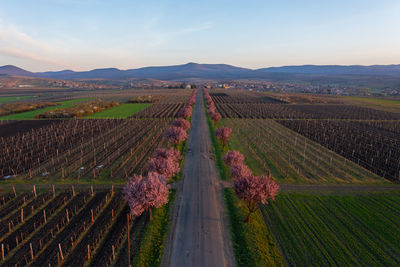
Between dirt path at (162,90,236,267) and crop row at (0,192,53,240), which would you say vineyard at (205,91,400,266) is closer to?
dirt path at (162,90,236,267)

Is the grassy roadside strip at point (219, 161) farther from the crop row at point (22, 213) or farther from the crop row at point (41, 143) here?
the crop row at point (41, 143)

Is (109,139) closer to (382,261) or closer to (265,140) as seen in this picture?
(265,140)

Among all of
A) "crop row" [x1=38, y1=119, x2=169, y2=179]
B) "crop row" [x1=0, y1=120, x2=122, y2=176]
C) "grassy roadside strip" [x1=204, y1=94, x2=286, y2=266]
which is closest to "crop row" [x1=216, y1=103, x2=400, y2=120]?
"crop row" [x1=38, y1=119, x2=169, y2=179]

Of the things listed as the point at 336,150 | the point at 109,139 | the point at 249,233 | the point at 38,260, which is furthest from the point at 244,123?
the point at 38,260

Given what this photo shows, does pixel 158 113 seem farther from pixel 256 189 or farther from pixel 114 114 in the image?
pixel 256 189

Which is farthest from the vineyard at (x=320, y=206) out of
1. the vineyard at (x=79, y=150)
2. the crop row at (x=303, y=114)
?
the crop row at (x=303, y=114)
